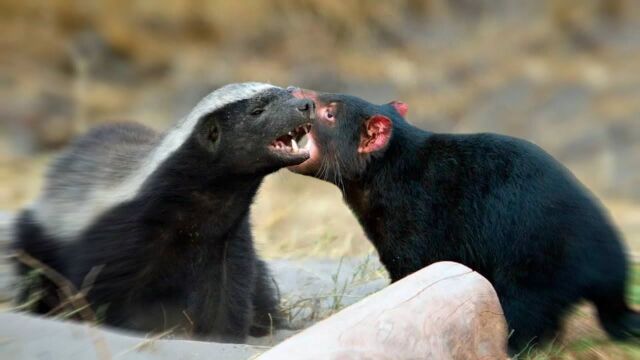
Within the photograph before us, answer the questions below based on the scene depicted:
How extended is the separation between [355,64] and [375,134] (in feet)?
17.9

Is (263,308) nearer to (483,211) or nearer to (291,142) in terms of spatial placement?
(291,142)

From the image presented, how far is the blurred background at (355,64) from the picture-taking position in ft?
30.3

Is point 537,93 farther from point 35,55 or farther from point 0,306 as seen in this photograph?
point 0,306

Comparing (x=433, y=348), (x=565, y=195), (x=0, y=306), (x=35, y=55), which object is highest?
(x=35, y=55)

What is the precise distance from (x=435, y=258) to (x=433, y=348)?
1.23m

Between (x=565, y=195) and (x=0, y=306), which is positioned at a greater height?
(x=565, y=195)

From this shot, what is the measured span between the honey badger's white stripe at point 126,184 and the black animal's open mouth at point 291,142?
0.67ft

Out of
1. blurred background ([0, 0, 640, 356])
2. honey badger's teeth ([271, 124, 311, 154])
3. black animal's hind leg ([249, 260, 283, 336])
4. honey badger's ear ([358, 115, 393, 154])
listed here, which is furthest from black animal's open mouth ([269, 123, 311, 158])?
blurred background ([0, 0, 640, 356])

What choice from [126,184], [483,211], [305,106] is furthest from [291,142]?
[483,211]

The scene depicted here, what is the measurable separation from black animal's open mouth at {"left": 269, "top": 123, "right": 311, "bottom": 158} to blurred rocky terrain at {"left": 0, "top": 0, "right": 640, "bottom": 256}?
5117mm

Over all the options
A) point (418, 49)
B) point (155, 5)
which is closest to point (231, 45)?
point (155, 5)

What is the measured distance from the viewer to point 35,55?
9.32 meters

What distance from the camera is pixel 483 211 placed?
3.86 m

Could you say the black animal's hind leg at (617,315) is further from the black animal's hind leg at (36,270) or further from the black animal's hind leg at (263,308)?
the black animal's hind leg at (36,270)
